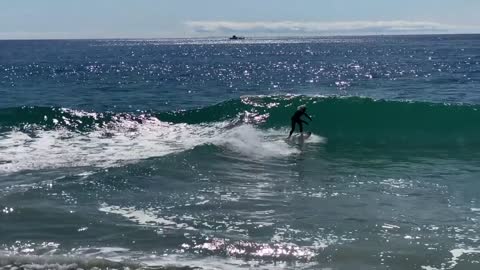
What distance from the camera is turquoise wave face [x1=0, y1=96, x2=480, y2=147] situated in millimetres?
23562

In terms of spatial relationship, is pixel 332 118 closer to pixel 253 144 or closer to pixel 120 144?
pixel 253 144

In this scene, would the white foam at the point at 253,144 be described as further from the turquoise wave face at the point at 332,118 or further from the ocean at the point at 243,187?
the turquoise wave face at the point at 332,118

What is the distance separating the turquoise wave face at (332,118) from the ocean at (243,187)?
95 mm

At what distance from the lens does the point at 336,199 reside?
12.6 metres

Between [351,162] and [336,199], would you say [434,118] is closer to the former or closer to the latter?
[351,162]

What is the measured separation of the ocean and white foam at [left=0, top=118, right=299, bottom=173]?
0.24 feet

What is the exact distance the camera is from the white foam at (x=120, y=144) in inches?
666

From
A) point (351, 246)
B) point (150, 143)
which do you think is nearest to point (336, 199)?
point (351, 246)

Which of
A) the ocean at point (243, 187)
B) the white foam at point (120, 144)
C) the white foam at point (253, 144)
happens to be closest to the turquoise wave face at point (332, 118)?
the ocean at point (243, 187)

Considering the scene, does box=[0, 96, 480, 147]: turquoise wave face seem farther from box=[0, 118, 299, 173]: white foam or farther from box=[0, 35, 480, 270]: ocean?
box=[0, 118, 299, 173]: white foam

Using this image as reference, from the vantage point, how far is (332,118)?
26.8 m

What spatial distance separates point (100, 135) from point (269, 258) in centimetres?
1480

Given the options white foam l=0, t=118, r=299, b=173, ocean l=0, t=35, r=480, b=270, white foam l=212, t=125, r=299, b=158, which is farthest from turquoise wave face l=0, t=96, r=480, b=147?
white foam l=212, t=125, r=299, b=158

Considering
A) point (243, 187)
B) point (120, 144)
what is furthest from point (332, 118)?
point (243, 187)
